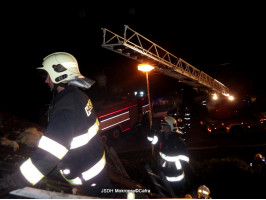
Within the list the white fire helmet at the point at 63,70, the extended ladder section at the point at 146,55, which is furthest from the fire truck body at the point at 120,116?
the white fire helmet at the point at 63,70

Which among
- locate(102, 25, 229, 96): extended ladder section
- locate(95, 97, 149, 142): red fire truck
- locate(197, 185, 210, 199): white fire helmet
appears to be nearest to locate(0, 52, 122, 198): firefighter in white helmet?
locate(197, 185, 210, 199): white fire helmet

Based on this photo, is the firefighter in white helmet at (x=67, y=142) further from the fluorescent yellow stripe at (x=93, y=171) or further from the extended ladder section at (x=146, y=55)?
the extended ladder section at (x=146, y=55)

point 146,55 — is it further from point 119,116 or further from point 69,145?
point 69,145

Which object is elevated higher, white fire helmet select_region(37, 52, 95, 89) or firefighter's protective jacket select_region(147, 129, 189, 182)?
white fire helmet select_region(37, 52, 95, 89)

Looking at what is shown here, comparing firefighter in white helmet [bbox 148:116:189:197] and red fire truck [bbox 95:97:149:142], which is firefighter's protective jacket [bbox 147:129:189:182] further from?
red fire truck [bbox 95:97:149:142]

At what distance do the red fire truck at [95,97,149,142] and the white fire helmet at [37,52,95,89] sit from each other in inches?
240

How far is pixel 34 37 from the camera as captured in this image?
8.44m

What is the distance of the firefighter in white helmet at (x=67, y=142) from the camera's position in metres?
1.37

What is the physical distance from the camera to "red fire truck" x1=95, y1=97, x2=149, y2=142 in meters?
8.30

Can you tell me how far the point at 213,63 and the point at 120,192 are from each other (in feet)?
51.9

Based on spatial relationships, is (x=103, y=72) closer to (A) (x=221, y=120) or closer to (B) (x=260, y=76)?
(A) (x=221, y=120)

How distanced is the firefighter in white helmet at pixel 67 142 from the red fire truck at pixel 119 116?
20.1 ft

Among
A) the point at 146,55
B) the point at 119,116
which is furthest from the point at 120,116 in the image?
the point at 146,55

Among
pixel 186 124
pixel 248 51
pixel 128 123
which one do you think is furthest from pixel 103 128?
pixel 248 51
